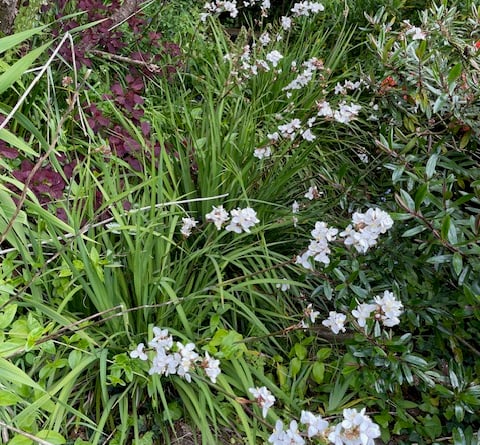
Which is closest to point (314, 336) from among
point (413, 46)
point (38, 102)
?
point (413, 46)

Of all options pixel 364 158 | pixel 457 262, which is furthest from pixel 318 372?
pixel 364 158

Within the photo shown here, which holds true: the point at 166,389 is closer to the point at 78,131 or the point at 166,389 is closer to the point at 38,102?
the point at 78,131

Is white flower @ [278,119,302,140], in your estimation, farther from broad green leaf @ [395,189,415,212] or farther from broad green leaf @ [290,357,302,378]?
broad green leaf @ [290,357,302,378]

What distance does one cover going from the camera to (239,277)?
1.46 m

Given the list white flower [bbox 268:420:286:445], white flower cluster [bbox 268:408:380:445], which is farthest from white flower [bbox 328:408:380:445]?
white flower [bbox 268:420:286:445]

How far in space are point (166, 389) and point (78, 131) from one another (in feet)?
4.12

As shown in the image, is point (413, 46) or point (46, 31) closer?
point (413, 46)

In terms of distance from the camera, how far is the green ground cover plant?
1329mm

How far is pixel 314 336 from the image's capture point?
172cm

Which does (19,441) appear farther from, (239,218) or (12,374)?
(239,218)

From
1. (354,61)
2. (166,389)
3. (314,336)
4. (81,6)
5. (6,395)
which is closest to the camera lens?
(6,395)

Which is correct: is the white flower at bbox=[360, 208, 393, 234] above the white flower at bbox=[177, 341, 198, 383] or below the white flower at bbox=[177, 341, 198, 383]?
above

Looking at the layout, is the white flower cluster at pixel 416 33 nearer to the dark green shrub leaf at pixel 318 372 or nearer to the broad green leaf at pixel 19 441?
the dark green shrub leaf at pixel 318 372

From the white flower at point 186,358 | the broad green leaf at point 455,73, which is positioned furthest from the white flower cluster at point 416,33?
the white flower at point 186,358
